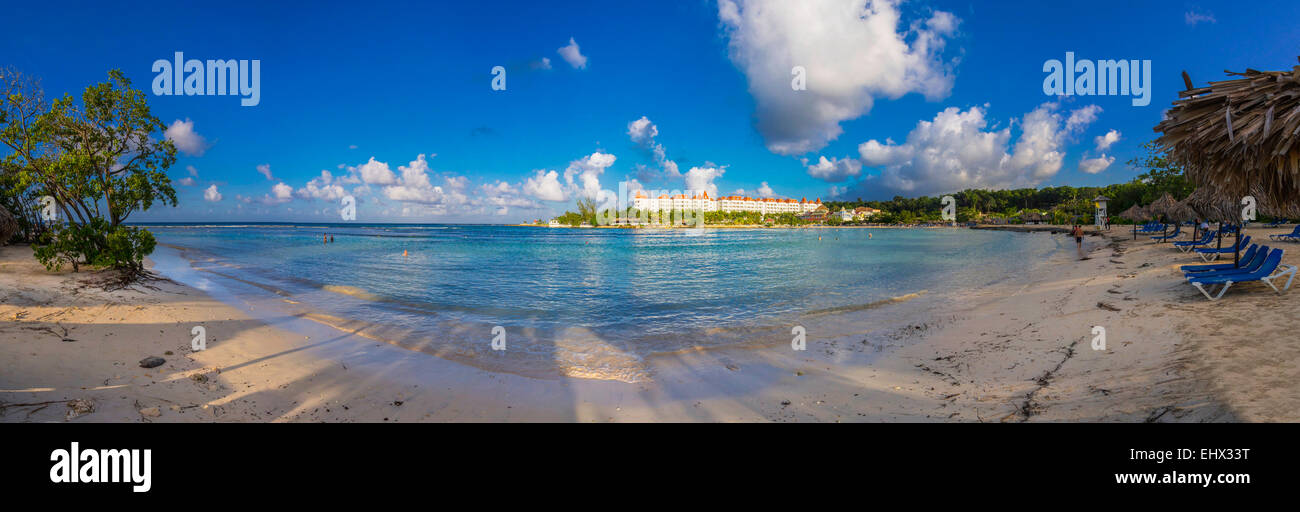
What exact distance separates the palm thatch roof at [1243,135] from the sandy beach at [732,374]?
6.72 ft

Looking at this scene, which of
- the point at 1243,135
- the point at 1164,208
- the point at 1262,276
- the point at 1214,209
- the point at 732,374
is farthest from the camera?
the point at 1164,208

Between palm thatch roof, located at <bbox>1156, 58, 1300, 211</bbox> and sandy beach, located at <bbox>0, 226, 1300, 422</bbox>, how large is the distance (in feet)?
Answer: 6.72

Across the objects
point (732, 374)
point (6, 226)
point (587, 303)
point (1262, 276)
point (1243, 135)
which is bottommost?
point (732, 374)

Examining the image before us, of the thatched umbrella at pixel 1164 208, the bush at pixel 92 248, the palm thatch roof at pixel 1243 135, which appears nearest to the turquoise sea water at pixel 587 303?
the bush at pixel 92 248

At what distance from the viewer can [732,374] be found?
7262 millimetres

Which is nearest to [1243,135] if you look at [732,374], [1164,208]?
[732,374]

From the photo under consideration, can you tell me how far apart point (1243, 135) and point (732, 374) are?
21.1 feet

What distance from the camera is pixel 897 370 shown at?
696cm

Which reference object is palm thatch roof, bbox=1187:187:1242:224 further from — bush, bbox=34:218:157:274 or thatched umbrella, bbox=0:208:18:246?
thatched umbrella, bbox=0:208:18:246

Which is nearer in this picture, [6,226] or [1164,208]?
[6,226]

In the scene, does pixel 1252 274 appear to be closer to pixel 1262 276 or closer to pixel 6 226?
pixel 1262 276
